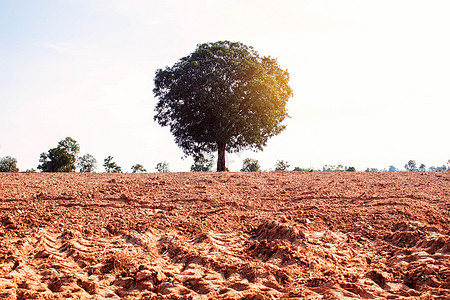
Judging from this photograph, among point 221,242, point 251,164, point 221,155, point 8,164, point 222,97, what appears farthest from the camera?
point 251,164

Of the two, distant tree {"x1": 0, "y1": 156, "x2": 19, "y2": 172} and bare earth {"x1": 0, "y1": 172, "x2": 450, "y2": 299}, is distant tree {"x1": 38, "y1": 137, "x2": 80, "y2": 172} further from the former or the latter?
bare earth {"x1": 0, "y1": 172, "x2": 450, "y2": 299}

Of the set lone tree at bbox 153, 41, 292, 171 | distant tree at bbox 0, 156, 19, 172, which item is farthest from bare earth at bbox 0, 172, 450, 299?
distant tree at bbox 0, 156, 19, 172

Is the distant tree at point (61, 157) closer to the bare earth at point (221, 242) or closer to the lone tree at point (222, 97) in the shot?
the lone tree at point (222, 97)

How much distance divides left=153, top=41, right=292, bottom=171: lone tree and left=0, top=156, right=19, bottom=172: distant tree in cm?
1683

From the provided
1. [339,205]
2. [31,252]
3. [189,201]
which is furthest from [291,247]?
[31,252]

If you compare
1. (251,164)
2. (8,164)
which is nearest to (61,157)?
(8,164)

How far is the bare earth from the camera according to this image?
5.53m

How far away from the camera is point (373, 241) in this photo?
727 cm

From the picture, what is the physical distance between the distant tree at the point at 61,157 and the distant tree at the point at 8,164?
21.7 feet

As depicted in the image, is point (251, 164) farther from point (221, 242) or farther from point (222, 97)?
point (221, 242)

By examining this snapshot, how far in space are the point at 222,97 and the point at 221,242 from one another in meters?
14.5

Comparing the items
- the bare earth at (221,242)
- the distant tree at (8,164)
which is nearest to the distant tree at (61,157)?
the distant tree at (8,164)

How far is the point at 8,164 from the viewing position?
110ft

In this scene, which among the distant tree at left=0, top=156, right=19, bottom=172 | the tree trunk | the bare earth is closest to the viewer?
the bare earth
